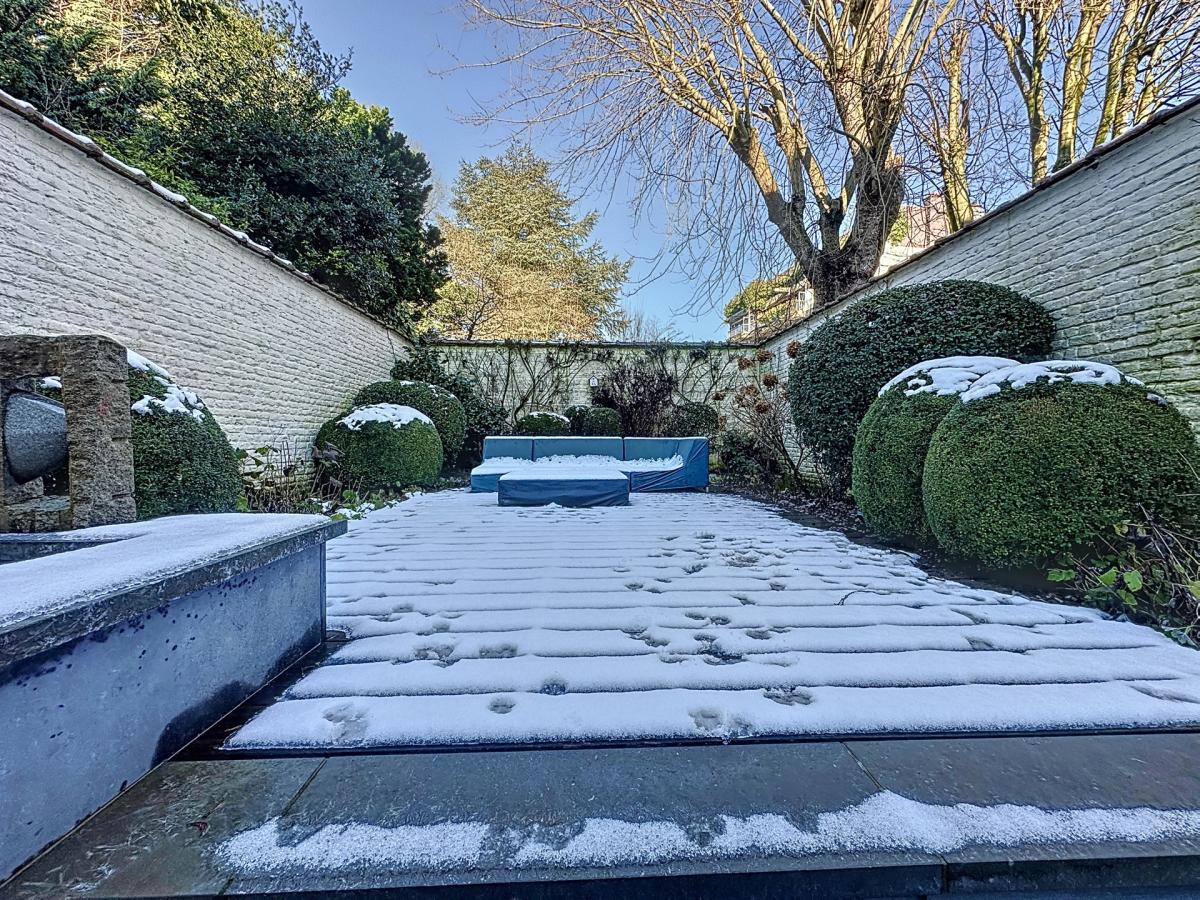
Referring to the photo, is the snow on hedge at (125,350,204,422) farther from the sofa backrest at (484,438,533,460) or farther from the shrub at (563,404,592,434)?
the shrub at (563,404,592,434)

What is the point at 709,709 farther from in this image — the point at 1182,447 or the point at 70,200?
the point at 70,200

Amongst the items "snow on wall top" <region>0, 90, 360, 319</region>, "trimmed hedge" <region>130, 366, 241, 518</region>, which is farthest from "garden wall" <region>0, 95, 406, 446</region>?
"trimmed hedge" <region>130, 366, 241, 518</region>

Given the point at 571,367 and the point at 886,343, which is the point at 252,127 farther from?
the point at 886,343

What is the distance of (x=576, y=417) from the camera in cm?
784

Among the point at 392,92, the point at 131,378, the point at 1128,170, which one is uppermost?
the point at 392,92

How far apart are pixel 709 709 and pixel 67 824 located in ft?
4.18

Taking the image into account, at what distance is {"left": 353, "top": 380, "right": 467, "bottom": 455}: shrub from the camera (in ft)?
20.5

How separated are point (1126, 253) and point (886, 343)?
4.18 feet

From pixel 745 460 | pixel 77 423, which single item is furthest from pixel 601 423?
pixel 77 423

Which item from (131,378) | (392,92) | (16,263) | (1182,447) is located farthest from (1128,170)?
(392,92)

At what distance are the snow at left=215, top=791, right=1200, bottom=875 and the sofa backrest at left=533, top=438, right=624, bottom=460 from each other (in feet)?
19.1

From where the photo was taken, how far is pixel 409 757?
1.03 meters

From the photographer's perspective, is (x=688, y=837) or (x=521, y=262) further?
(x=521, y=262)

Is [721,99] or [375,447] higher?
[721,99]
